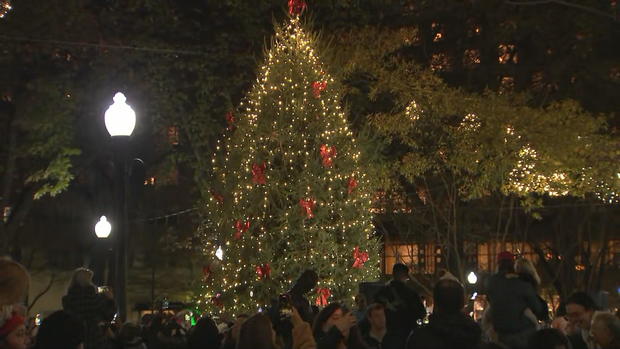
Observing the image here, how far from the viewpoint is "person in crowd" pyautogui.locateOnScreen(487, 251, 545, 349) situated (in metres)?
A: 8.98

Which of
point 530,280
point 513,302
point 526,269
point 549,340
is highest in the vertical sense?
point 526,269

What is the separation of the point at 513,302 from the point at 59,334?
4.17 metres

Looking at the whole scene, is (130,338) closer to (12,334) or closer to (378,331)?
(378,331)

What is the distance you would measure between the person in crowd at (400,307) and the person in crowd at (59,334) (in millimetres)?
3428

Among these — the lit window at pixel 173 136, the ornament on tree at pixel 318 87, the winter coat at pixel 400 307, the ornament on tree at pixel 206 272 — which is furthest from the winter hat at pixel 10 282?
the lit window at pixel 173 136

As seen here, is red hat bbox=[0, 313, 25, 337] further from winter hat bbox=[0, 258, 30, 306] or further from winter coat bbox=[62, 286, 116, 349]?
winter coat bbox=[62, 286, 116, 349]

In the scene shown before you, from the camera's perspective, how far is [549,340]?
7410mm

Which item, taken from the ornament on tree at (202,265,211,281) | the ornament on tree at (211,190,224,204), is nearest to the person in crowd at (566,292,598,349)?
the ornament on tree at (211,190,224,204)

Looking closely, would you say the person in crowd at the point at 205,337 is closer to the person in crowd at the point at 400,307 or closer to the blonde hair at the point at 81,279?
the person in crowd at the point at 400,307

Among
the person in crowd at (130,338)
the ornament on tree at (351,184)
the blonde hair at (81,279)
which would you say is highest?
the ornament on tree at (351,184)

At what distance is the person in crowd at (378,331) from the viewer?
9258 millimetres

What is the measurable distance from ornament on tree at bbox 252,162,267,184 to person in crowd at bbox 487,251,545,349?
8.41 m

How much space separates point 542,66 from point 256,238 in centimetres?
1160

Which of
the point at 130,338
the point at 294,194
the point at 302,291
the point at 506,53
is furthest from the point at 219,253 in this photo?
the point at 506,53
